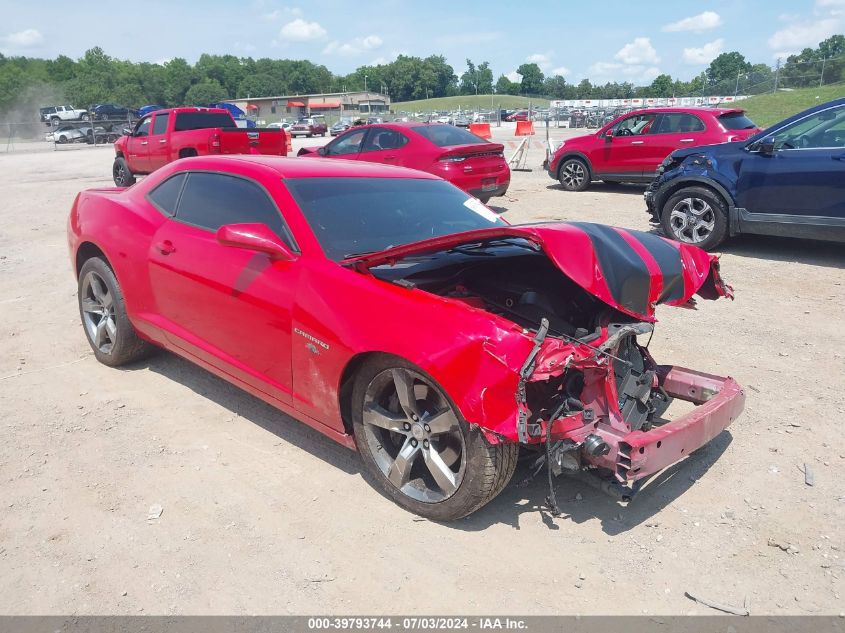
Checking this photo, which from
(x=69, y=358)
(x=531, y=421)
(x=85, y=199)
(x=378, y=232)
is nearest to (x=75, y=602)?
(x=531, y=421)

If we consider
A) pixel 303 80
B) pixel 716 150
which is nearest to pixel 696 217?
pixel 716 150

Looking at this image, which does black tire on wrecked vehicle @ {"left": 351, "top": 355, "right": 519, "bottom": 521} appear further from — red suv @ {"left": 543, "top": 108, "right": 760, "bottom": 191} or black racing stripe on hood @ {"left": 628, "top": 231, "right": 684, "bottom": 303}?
red suv @ {"left": 543, "top": 108, "right": 760, "bottom": 191}

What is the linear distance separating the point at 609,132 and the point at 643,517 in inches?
453

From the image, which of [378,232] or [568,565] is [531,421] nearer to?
[568,565]

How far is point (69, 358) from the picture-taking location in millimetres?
5238

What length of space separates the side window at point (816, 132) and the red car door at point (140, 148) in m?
13.4

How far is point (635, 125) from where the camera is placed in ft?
42.6

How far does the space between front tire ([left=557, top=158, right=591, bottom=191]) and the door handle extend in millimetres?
11163

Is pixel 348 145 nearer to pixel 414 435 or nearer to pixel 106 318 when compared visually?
pixel 106 318

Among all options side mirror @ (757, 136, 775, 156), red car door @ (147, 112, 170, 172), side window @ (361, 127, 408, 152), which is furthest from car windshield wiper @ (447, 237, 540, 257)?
red car door @ (147, 112, 170, 172)

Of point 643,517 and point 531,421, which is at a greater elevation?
point 531,421

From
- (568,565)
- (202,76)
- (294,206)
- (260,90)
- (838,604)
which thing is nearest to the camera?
(838,604)

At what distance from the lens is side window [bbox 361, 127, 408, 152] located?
1137 cm

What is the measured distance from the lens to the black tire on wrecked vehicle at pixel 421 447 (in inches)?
111
